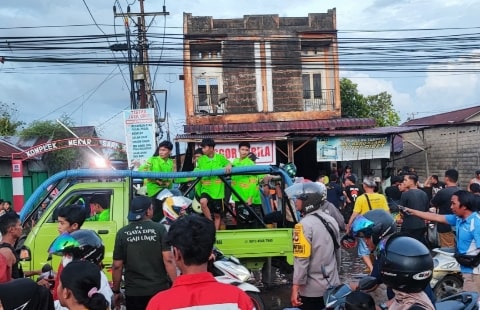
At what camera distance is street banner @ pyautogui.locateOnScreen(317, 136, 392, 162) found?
1662 centimetres

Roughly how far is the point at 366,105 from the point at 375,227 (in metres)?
31.7

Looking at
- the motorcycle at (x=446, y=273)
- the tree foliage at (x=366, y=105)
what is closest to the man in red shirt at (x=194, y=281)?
the motorcycle at (x=446, y=273)

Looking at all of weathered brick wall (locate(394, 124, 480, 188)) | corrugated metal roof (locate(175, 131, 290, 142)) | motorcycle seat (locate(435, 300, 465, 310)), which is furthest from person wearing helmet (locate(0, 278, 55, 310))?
weathered brick wall (locate(394, 124, 480, 188))

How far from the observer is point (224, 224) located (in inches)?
296

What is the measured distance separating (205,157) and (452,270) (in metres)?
3.82

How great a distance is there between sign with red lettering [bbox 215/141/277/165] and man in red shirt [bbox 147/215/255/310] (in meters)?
15.0

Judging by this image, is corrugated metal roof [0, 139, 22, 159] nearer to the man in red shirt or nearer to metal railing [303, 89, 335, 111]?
metal railing [303, 89, 335, 111]

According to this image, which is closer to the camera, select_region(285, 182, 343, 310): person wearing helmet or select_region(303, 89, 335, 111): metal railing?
select_region(285, 182, 343, 310): person wearing helmet

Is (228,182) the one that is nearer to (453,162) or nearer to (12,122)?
(453,162)

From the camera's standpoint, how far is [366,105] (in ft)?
110

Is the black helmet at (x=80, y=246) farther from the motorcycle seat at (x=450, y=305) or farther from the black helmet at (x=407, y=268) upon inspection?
the motorcycle seat at (x=450, y=305)

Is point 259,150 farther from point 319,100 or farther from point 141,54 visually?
point 319,100

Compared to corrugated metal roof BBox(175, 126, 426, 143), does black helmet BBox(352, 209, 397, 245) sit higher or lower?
lower

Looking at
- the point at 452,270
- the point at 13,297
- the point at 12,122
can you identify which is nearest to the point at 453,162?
the point at 452,270
